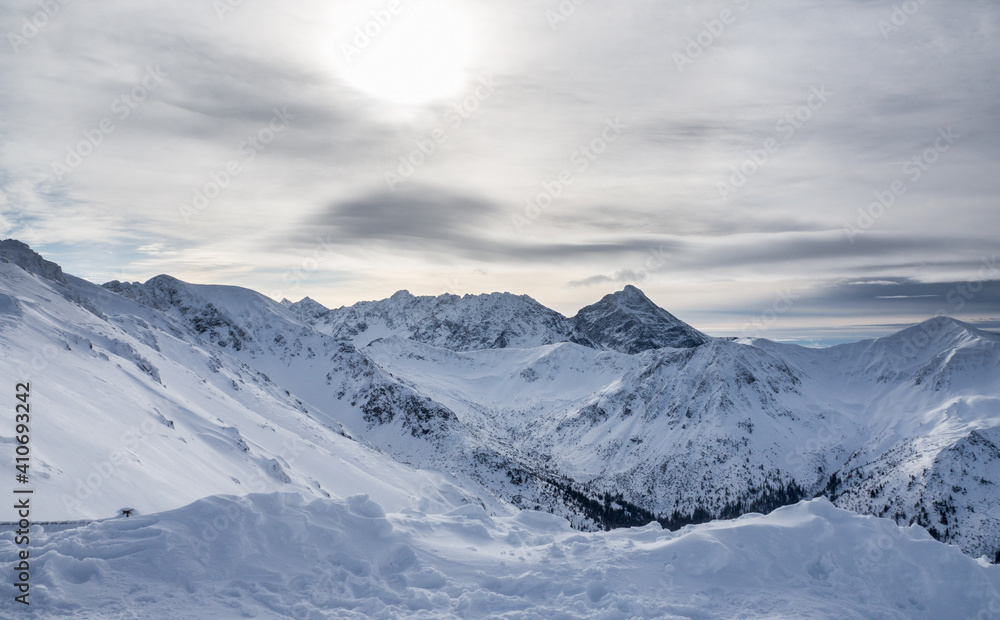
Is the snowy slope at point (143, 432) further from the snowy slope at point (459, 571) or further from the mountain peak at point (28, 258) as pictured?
the mountain peak at point (28, 258)

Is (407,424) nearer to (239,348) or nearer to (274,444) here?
(239,348)

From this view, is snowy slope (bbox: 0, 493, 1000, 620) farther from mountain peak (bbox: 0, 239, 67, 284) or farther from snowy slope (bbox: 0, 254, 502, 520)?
mountain peak (bbox: 0, 239, 67, 284)

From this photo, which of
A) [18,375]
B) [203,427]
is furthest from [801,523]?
[203,427]

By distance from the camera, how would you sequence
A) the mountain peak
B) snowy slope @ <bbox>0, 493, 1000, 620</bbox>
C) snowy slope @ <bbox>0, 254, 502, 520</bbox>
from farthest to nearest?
the mountain peak
snowy slope @ <bbox>0, 254, 502, 520</bbox>
snowy slope @ <bbox>0, 493, 1000, 620</bbox>

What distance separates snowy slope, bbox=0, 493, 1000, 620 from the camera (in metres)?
13.4

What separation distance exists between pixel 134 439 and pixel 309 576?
89.3 ft

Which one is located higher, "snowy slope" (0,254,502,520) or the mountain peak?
the mountain peak

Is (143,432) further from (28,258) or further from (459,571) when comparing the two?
(28,258)

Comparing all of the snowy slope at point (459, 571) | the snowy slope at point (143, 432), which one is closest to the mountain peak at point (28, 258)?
the snowy slope at point (143, 432)

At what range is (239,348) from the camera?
19250cm

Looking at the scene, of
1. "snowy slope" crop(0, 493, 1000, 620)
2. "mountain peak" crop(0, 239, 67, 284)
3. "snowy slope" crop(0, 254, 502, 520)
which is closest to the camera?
"snowy slope" crop(0, 493, 1000, 620)

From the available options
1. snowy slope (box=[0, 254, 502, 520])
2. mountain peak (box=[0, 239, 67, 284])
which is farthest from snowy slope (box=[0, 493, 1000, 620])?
mountain peak (box=[0, 239, 67, 284])

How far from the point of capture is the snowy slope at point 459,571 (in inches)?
528

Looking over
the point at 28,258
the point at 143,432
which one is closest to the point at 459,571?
the point at 143,432
